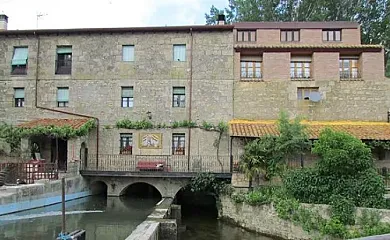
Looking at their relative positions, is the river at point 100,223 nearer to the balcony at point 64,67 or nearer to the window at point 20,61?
the balcony at point 64,67

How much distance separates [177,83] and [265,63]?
210 inches

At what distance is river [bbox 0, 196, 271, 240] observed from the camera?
500 inches

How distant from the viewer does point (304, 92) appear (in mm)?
22891

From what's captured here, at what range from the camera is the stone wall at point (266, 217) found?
14.1m

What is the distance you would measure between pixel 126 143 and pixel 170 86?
426cm

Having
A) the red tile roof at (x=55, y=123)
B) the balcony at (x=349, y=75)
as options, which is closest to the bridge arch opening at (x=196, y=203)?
the red tile roof at (x=55, y=123)

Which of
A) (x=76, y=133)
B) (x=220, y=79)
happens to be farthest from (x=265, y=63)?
(x=76, y=133)

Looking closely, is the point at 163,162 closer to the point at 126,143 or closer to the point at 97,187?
the point at 126,143

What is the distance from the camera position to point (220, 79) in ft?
75.2

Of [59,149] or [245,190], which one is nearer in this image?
[245,190]

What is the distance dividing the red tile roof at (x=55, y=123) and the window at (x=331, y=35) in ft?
55.1

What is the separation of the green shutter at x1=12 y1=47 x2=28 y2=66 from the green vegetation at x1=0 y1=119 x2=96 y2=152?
409cm

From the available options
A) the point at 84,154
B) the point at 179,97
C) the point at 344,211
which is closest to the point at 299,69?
the point at 179,97

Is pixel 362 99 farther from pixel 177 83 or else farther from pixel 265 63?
pixel 177 83
